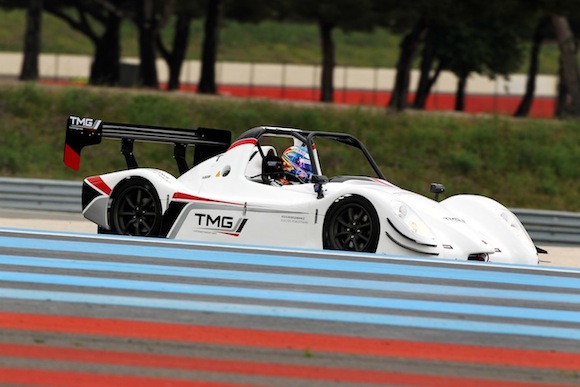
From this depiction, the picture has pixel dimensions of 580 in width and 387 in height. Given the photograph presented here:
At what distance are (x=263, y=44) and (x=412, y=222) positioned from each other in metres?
63.0

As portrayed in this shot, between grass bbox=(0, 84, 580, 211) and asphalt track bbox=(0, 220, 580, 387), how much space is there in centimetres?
1890

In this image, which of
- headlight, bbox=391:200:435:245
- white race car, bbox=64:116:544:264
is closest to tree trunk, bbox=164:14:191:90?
white race car, bbox=64:116:544:264

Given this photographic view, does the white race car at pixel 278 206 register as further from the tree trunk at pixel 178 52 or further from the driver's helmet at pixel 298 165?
the tree trunk at pixel 178 52

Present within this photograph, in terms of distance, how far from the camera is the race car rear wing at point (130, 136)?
12836mm

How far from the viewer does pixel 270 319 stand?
679 centimetres

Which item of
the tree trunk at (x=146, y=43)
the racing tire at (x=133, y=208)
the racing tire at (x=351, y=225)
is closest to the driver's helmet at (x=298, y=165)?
the racing tire at (x=351, y=225)

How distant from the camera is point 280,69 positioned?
52625mm

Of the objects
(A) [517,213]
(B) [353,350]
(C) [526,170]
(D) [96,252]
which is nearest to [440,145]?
(C) [526,170]

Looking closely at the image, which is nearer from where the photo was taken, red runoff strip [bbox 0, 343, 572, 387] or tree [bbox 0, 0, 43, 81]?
red runoff strip [bbox 0, 343, 572, 387]

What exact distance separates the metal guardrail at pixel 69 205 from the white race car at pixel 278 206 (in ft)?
24.5

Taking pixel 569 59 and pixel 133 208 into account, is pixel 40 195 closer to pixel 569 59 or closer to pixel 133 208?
pixel 133 208

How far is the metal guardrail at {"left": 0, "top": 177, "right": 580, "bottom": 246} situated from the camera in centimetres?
1941

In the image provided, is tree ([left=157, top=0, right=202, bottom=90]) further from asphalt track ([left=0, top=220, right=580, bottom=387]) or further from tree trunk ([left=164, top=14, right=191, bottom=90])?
asphalt track ([left=0, top=220, right=580, bottom=387])

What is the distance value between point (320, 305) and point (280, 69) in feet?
150
